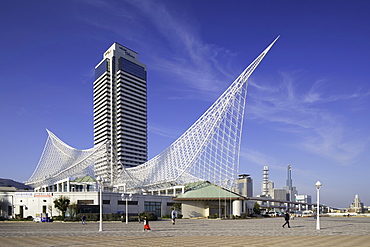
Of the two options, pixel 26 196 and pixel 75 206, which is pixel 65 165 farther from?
pixel 75 206

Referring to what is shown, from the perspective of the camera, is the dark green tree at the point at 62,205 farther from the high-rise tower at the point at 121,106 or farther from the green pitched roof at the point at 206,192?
the high-rise tower at the point at 121,106

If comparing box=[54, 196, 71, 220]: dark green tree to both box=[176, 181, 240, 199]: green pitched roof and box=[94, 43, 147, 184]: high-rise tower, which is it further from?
box=[94, 43, 147, 184]: high-rise tower

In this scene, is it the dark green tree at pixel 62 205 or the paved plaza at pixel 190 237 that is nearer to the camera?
the paved plaza at pixel 190 237

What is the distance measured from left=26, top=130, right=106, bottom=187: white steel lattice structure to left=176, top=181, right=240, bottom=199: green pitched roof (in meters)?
36.3

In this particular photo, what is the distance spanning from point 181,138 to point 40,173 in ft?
236

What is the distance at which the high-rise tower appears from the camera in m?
162

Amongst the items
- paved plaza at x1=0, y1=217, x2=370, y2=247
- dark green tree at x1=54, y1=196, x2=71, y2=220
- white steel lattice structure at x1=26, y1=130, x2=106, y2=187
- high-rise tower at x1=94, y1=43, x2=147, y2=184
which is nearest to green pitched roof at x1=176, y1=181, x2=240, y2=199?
dark green tree at x1=54, y1=196, x2=71, y2=220

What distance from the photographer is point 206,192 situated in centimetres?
7738

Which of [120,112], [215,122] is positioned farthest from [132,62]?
[215,122]

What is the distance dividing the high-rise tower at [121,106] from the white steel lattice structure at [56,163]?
104 feet

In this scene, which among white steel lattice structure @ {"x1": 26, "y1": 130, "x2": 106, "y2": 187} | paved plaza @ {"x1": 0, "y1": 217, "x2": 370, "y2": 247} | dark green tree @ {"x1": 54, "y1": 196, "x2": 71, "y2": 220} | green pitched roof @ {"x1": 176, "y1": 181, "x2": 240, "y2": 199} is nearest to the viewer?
paved plaza @ {"x1": 0, "y1": 217, "x2": 370, "y2": 247}

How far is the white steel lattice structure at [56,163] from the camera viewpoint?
103m

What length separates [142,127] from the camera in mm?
170500

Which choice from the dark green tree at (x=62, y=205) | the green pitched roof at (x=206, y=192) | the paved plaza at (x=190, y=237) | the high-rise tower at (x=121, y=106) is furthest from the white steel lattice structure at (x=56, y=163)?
the paved plaza at (x=190, y=237)
